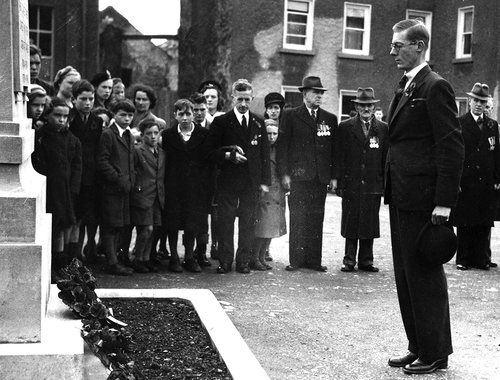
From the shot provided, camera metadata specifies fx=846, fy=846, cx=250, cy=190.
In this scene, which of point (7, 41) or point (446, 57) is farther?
point (446, 57)

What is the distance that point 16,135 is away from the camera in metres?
4.79

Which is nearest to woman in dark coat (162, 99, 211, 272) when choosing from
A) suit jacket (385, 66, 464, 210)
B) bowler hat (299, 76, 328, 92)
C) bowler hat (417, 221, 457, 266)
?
bowler hat (299, 76, 328, 92)

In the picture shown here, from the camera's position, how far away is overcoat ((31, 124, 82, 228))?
8453 millimetres

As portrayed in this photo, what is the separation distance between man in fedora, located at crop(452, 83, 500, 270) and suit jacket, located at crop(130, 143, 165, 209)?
385 cm

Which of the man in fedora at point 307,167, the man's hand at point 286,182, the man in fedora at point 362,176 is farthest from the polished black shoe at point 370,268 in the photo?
the man's hand at point 286,182

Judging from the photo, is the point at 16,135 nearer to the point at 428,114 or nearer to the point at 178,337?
the point at 178,337

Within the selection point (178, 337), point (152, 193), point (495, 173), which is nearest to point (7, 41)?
point (178, 337)

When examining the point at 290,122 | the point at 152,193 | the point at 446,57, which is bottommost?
the point at 152,193

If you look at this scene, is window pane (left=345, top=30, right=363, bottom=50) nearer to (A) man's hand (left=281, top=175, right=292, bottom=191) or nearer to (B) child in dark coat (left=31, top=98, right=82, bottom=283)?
(A) man's hand (left=281, top=175, right=292, bottom=191)

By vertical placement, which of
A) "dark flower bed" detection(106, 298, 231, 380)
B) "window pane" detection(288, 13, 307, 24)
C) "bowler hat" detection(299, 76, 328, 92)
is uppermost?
"window pane" detection(288, 13, 307, 24)

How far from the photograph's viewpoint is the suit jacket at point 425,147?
574 centimetres

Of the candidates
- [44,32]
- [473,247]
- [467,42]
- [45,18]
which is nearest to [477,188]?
[473,247]

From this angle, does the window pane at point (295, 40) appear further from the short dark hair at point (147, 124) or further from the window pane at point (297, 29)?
the short dark hair at point (147, 124)

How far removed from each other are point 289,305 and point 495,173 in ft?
14.3
